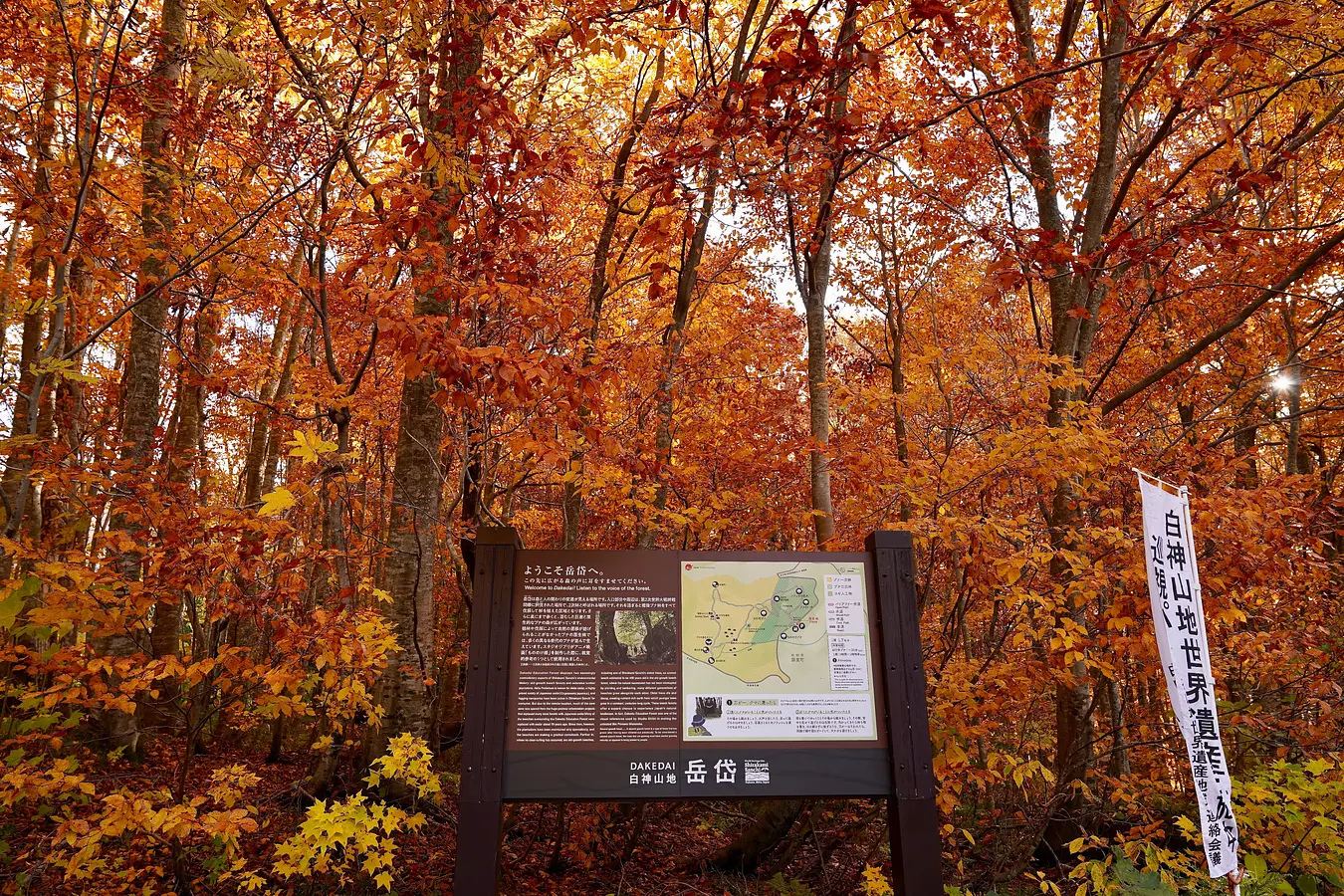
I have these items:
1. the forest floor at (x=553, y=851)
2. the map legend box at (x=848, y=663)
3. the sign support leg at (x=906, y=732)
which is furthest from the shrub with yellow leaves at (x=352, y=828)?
the sign support leg at (x=906, y=732)

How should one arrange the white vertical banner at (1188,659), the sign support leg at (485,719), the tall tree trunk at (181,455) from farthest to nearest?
the tall tree trunk at (181,455) < the white vertical banner at (1188,659) < the sign support leg at (485,719)

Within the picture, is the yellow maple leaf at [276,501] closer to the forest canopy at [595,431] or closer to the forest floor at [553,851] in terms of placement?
the forest canopy at [595,431]

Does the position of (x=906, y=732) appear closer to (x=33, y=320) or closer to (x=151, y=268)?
(x=151, y=268)

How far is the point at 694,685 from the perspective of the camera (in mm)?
3721

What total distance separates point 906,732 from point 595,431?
224 cm

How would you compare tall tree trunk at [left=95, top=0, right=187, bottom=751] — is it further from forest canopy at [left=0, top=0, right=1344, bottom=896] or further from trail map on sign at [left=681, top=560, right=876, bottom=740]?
trail map on sign at [left=681, top=560, right=876, bottom=740]

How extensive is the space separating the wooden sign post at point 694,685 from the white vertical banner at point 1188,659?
1517 millimetres

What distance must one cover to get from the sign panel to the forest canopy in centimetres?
19

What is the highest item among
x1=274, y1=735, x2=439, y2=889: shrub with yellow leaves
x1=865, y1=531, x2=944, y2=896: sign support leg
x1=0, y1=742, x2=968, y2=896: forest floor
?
x1=865, y1=531, x2=944, y2=896: sign support leg

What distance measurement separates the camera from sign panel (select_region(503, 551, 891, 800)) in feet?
11.7

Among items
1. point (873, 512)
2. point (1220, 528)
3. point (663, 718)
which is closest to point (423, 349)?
point (663, 718)

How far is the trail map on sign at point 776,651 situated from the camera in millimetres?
3691

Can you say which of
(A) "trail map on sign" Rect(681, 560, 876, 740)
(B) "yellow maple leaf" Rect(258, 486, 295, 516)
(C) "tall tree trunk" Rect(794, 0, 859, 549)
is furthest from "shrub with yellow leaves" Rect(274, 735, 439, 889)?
(C) "tall tree trunk" Rect(794, 0, 859, 549)

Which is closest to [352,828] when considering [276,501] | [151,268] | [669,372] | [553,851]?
[276,501]
